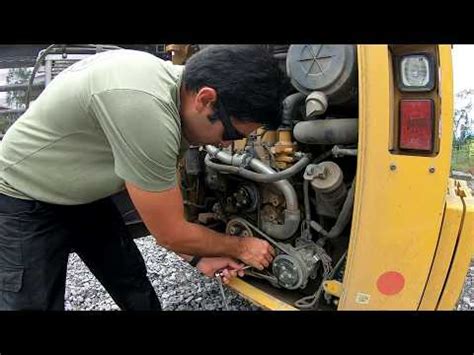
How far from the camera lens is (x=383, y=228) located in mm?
1522

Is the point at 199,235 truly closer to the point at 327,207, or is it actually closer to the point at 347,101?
the point at 327,207

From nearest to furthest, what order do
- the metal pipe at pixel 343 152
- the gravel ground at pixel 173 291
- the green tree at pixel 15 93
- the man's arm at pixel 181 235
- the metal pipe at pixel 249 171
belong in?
1. the man's arm at pixel 181 235
2. the metal pipe at pixel 343 152
3. the metal pipe at pixel 249 171
4. the gravel ground at pixel 173 291
5. the green tree at pixel 15 93

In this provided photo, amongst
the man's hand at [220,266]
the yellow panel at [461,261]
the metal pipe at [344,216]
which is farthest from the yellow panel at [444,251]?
the man's hand at [220,266]

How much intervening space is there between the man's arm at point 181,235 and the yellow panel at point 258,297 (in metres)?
0.14

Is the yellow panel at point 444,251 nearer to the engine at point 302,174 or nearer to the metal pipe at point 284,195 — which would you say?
the engine at point 302,174

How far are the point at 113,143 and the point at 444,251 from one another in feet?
4.05

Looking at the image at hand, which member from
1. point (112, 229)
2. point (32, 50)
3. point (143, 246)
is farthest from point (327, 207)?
point (32, 50)

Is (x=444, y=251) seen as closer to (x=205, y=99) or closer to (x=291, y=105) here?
(x=291, y=105)

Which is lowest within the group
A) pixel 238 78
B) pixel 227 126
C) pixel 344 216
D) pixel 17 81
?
pixel 344 216

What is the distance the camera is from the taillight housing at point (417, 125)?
4.87 feet

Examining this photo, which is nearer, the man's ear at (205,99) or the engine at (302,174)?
the man's ear at (205,99)

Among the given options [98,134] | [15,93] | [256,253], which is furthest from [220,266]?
[15,93]

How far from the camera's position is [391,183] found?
4.89 feet

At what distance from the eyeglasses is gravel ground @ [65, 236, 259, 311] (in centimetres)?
148
